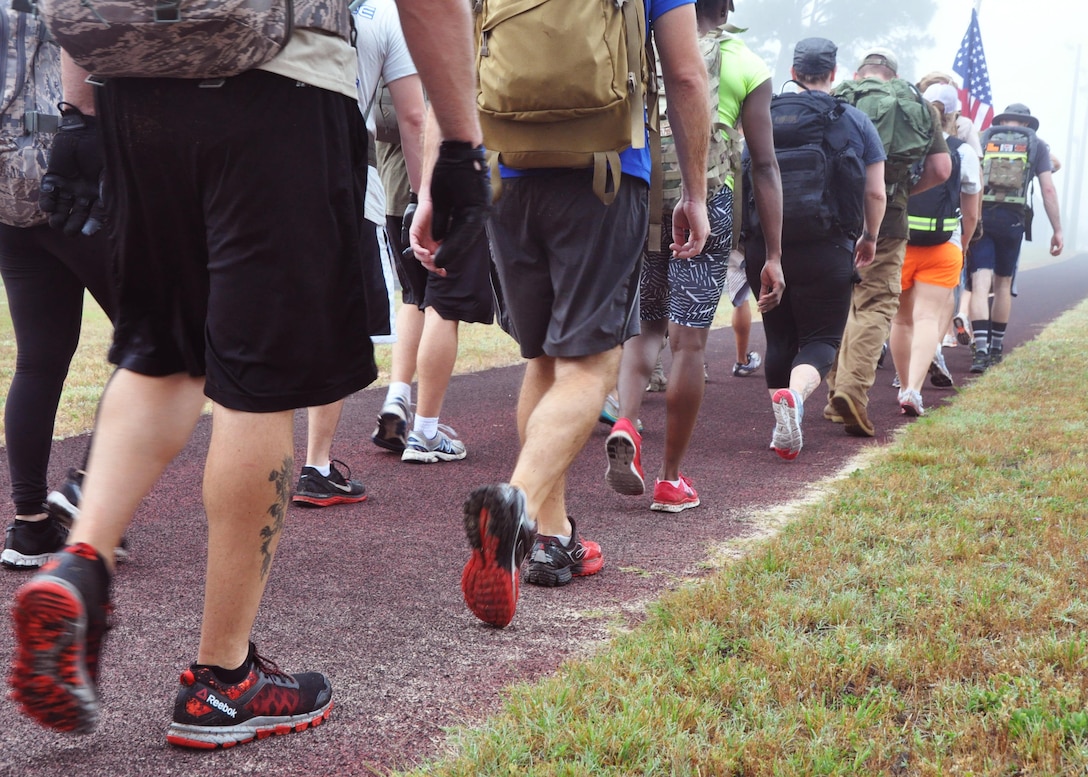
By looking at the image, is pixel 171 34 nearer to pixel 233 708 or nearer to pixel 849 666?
pixel 233 708

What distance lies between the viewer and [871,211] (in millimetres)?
5688

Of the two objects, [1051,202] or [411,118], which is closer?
[411,118]

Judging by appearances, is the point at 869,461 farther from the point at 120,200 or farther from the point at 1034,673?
the point at 120,200

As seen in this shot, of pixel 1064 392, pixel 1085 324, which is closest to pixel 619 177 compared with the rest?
pixel 1064 392

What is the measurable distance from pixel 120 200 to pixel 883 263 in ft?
17.2

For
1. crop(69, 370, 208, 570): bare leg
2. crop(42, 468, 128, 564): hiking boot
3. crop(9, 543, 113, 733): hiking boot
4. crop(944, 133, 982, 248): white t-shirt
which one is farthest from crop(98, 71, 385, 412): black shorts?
crop(944, 133, 982, 248): white t-shirt

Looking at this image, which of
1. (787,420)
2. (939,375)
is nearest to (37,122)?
A: (787,420)

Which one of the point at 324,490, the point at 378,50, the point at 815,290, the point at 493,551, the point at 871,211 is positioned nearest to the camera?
the point at 493,551

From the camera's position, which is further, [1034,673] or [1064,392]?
[1064,392]

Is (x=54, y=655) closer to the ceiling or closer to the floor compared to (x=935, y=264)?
closer to the ceiling

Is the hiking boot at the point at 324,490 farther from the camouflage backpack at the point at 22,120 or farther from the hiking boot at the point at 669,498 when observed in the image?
the camouflage backpack at the point at 22,120

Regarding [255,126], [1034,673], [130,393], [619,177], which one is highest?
[255,126]

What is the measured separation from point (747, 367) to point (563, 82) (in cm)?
667

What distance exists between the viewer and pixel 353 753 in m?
2.12
